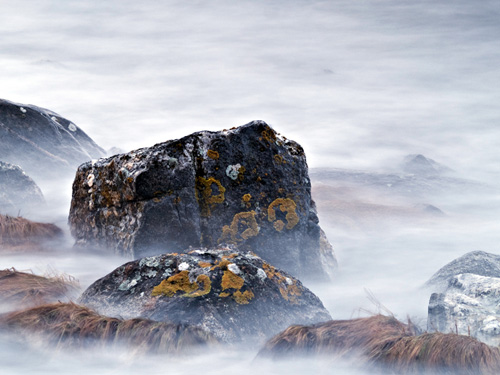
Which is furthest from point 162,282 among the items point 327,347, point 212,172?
point 212,172

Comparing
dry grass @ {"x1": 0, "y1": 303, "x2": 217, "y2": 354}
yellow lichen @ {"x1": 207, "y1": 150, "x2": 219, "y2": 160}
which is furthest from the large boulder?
yellow lichen @ {"x1": 207, "y1": 150, "x2": 219, "y2": 160}

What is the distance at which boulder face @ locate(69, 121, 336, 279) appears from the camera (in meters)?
11.4

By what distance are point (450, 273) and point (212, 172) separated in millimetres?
5437

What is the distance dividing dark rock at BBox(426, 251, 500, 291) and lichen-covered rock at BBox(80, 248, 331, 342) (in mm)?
4191

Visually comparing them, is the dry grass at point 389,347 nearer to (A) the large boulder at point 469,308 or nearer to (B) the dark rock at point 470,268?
(A) the large boulder at point 469,308

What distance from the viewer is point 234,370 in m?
6.61

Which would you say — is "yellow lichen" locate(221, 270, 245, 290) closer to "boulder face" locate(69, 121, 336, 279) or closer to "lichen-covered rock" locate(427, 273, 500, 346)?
"lichen-covered rock" locate(427, 273, 500, 346)

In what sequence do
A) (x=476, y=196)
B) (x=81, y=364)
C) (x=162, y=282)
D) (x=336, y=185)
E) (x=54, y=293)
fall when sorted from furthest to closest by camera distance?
(x=476, y=196) → (x=336, y=185) → (x=54, y=293) → (x=162, y=282) → (x=81, y=364)

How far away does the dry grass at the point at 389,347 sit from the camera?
243 inches

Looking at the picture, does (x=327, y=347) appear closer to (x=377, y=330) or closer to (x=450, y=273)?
(x=377, y=330)

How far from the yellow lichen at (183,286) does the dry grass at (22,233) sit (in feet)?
19.3

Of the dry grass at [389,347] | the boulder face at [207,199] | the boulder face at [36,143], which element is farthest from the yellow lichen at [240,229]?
the boulder face at [36,143]

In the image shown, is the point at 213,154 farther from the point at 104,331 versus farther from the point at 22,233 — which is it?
the point at 104,331

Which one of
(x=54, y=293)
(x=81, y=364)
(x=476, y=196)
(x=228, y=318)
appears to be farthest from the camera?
(x=476, y=196)
